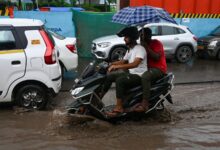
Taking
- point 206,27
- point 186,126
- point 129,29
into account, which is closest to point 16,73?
point 129,29

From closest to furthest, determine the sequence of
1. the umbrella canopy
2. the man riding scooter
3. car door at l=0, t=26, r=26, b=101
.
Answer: the man riding scooter < the umbrella canopy < car door at l=0, t=26, r=26, b=101

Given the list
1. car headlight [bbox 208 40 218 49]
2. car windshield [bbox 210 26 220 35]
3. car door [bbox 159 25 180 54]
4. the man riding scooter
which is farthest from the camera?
car windshield [bbox 210 26 220 35]

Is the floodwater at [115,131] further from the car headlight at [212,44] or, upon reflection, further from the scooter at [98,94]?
the car headlight at [212,44]

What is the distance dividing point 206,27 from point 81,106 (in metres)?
13.6

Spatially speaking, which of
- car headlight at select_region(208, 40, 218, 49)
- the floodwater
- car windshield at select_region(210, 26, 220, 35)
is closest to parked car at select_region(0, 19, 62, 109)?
the floodwater

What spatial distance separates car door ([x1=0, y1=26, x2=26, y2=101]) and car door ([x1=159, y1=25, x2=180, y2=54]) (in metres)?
8.47

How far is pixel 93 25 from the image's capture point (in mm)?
16875

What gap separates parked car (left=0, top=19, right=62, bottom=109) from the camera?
842 cm

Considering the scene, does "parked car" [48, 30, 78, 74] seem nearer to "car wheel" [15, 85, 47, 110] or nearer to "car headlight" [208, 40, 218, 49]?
"car wheel" [15, 85, 47, 110]

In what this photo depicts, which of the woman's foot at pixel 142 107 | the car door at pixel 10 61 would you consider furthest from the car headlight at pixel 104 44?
the woman's foot at pixel 142 107

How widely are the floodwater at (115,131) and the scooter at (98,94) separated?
0.20m

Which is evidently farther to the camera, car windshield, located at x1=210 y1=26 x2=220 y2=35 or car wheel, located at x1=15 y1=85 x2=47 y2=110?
car windshield, located at x1=210 y1=26 x2=220 y2=35

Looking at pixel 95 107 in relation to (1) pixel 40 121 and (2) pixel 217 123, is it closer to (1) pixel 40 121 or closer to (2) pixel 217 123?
(1) pixel 40 121

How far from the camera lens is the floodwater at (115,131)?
261 inches
